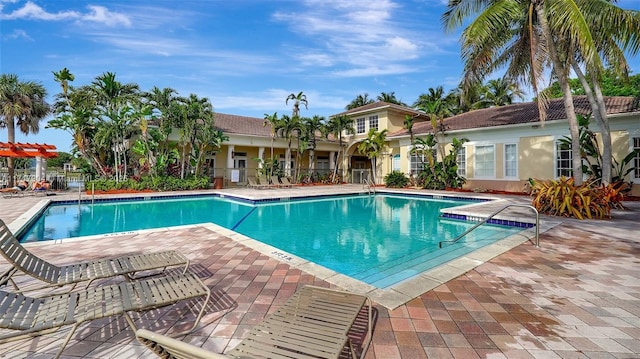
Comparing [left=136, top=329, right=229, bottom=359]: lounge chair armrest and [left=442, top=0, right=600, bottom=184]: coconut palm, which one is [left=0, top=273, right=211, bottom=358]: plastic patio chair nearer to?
[left=136, top=329, right=229, bottom=359]: lounge chair armrest

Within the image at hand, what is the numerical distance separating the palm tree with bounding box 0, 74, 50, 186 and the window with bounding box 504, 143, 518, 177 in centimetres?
2939

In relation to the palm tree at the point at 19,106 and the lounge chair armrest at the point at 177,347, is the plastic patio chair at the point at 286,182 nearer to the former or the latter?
the palm tree at the point at 19,106

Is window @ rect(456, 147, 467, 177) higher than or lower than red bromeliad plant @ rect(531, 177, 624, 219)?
higher

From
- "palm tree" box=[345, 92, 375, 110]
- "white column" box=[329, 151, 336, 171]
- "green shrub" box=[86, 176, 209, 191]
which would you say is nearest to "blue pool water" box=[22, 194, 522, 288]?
"green shrub" box=[86, 176, 209, 191]

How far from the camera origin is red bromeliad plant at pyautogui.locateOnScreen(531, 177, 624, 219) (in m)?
9.02

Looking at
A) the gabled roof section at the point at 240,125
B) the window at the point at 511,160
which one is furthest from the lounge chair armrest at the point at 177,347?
the gabled roof section at the point at 240,125

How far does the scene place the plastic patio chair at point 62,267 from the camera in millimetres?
3121

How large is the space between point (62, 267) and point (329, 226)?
275 inches

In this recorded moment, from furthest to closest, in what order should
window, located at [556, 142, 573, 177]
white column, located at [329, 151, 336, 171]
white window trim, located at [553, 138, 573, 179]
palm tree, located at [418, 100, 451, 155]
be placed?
white column, located at [329, 151, 336, 171] < palm tree, located at [418, 100, 451, 155] < white window trim, located at [553, 138, 573, 179] < window, located at [556, 142, 573, 177]

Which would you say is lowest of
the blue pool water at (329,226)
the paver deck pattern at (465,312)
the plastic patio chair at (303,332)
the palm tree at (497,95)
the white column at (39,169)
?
the blue pool water at (329,226)

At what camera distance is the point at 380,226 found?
9.64 metres

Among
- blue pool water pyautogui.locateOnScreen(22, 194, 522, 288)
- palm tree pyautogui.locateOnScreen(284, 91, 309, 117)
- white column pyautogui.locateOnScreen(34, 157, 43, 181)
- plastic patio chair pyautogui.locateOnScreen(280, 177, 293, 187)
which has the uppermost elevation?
palm tree pyautogui.locateOnScreen(284, 91, 309, 117)

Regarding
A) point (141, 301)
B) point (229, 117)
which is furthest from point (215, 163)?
point (141, 301)

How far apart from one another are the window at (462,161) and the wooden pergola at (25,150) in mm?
23861
